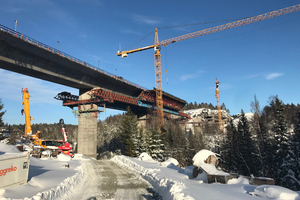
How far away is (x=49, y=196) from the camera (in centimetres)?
995

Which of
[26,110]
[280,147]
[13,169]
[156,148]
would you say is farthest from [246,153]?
[26,110]

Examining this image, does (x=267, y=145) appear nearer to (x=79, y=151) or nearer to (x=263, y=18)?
(x=79, y=151)

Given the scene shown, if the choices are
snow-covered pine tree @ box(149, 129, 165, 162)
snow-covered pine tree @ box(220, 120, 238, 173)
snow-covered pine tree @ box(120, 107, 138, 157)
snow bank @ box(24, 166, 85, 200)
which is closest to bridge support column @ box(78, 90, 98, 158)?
snow-covered pine tree @ box(120, 107, 138, 157)

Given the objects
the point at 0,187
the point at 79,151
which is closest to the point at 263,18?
the point at 79,151

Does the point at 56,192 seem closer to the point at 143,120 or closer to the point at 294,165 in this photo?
the point at 294,165

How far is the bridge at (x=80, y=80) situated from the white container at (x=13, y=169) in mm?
27842

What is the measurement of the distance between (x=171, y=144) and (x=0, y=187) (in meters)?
51.6

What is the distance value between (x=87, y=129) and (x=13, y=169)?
42.3 m

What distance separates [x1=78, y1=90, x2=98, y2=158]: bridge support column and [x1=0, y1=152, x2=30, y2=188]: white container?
40720mm

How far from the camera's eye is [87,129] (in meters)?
51.1

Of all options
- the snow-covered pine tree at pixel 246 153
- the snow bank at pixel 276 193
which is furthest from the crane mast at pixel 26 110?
the snow-covered pine tree at pixel 246 153

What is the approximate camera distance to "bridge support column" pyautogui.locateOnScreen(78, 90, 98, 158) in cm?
5012

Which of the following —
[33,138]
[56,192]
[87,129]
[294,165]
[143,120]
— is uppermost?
[143,120]

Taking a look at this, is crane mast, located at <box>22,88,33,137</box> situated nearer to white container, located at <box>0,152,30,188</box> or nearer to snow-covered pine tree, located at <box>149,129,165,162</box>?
snow-covered pine tree, located at <box>149,129,165,162</box>
